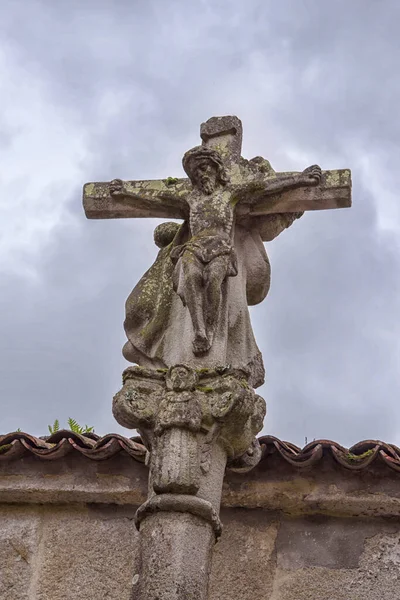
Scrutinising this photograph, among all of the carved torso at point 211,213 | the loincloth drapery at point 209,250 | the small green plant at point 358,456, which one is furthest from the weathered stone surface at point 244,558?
the carved torso at point 211,213

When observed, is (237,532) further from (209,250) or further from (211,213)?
(211,213)

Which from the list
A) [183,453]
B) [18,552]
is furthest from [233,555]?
[183,453]

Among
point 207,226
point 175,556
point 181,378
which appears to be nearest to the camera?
point 175,556

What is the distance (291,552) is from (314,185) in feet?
7.59

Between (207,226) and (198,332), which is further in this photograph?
(207,226)

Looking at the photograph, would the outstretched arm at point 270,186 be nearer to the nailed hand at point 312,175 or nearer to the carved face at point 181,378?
the nailed hand at point 312,175

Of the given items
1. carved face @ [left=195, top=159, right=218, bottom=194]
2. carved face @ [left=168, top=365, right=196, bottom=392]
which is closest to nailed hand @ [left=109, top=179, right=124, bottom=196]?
carved face @ [left=195, top=159, right=218, bottom=194]

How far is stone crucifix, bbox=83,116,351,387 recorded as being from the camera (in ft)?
15.7

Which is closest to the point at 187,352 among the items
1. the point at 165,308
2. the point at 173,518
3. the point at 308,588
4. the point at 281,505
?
the point at 165,308

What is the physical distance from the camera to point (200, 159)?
5.36m

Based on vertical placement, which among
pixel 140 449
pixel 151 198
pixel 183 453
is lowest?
pixel 183 453

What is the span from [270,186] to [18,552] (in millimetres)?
2886

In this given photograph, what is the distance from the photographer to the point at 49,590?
18.0ft

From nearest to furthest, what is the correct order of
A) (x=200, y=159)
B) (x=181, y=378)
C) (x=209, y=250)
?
(x=181, y=378)
(x=209, y=250)
(x=200, y=159)
